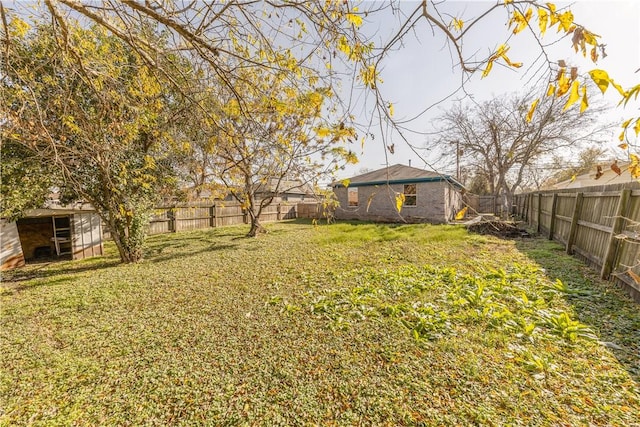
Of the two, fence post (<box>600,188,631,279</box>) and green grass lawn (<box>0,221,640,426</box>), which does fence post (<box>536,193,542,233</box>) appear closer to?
green grass lawn (<box>0,221,640,426</box>)

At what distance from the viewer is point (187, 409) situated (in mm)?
2102

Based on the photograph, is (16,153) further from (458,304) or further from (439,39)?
(458,304)

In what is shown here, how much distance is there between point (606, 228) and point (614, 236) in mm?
632

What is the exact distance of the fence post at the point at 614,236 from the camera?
3.95 metres

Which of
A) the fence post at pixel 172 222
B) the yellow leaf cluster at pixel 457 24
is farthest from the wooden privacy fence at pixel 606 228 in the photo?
the fence post at pixel 172 222

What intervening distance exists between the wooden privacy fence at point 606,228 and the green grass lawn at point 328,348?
0.36 m

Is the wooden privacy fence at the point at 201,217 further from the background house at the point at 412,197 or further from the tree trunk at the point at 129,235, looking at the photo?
the background house at the point at 412,197

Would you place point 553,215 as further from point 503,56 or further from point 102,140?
point 102,140

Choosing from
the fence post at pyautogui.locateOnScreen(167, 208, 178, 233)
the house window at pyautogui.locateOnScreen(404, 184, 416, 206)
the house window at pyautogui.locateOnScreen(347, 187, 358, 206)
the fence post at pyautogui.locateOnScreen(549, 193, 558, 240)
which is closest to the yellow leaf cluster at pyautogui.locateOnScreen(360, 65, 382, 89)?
the fence post at pyautogui.locateOnScreen(549, 193, 558, 240)

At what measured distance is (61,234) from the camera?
7.72 m

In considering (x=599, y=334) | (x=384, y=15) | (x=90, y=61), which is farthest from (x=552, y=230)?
(x=90, y=61)

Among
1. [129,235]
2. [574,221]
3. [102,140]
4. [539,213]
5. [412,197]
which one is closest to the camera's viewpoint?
[102,140]

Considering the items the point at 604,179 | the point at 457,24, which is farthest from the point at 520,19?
the point at 604,179

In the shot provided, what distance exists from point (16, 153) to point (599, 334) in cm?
1004
